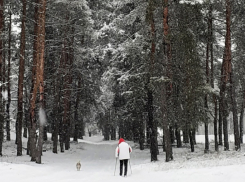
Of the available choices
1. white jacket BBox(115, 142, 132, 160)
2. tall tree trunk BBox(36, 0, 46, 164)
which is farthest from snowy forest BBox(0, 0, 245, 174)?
white jacket BBox(115, 142, 132, 160)

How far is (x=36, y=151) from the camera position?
51.6 feet

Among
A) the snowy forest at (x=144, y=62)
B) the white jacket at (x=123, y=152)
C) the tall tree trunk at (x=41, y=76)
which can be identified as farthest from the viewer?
the tall tree trunk at (x=41, y=76)

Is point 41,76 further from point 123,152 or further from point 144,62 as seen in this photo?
point 123,152

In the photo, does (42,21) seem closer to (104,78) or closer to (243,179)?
(104,78)

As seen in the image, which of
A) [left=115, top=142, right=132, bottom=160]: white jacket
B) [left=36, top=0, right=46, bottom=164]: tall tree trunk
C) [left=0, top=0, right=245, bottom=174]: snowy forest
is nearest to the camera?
[left=115, top=142, right=132, bottom=160]: white jacket

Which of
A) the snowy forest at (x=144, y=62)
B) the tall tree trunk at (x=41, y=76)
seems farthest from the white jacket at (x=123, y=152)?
the tall tree trunk at (x=41, y=76)

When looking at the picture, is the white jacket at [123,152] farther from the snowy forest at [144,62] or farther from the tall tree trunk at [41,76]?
the tall tree trunk at [41,76]

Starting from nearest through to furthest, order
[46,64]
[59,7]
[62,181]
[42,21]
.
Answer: [62,181] < [42,21] < [59,7] < [46,64]

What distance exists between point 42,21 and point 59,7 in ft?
13.7

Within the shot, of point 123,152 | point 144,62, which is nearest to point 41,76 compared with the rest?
point 144,62

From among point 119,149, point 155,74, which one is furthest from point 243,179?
point 155,74

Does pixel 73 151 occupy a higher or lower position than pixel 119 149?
lower

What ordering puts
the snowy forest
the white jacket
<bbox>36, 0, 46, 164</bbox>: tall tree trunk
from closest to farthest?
1. the white jacket
2. the snowy forest
3. <bbox>36, 0, 46, 164</bbox>: tall tree trunk

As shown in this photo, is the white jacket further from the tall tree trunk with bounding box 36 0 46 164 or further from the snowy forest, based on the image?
the tall tree trunk with bounding box 36 0 46 164
